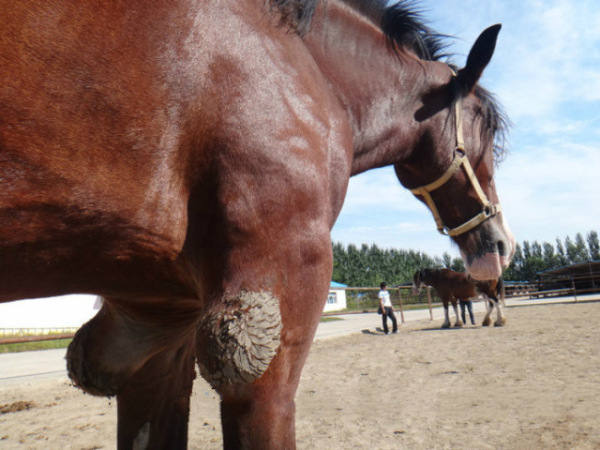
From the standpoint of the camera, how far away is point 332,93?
4.58 ft

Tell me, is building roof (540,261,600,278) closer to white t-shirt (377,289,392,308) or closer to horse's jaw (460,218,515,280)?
white t-shirt (377,289,392,308)

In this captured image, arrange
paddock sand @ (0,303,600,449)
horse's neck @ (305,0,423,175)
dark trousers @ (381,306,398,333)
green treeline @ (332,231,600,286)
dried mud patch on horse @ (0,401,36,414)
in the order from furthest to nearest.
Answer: green treeline @ (332,231,600,286) → dark trousers @ (381,306,398,333) → dried mud patch on horse @ (0,401,36,414) → paddock sand @ (0,303,600,449) → horse's neck @ (305,0,423,175)

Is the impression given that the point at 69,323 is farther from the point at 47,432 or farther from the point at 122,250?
the point at 122,250

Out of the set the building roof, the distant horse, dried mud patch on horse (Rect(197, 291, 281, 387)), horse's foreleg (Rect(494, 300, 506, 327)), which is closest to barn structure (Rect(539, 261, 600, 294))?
the building roof

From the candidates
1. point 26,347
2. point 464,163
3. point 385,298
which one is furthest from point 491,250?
point 385,298

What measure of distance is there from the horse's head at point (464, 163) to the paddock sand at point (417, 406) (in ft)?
4.12

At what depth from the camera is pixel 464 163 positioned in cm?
182

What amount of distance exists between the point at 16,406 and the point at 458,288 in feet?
40.3

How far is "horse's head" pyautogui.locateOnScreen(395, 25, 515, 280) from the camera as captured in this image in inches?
71.2

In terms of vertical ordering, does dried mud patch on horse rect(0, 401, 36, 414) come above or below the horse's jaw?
below

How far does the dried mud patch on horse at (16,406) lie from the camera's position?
444 cm

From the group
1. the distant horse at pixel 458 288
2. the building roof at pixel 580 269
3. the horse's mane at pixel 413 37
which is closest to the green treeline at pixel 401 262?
the building roof at pixel 580 269

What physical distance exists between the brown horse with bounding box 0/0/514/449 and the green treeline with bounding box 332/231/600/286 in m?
49.8

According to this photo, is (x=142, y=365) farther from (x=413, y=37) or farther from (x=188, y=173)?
(x=413, y=37)
